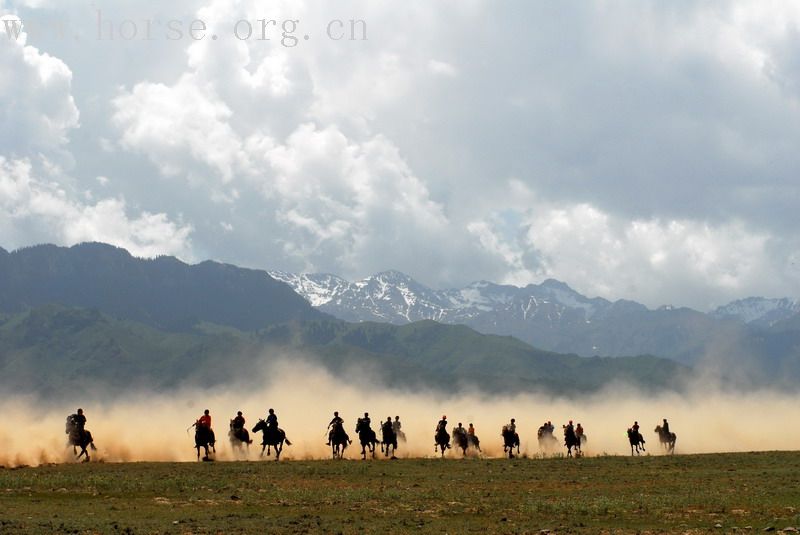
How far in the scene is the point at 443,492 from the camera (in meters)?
40.3

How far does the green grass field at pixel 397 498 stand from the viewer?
1223 inches

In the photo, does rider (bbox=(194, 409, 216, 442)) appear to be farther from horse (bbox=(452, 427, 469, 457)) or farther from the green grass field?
horse (bbox=(452, 427, 469, 457))

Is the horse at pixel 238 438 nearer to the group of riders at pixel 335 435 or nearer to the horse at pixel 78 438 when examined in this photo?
the group of riders at pixel 335 435

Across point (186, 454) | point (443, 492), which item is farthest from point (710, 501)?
point (186, 454)

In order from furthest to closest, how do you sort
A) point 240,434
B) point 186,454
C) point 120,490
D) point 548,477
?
point 186,454 → point 240,434 → point 548,477 → point 120,490

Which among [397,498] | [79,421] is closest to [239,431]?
[79,421]

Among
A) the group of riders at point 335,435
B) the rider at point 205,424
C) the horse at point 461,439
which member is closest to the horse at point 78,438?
the group of riders at point 335,435

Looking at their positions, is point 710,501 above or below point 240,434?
below

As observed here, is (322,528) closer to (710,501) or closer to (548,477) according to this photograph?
(710,501)

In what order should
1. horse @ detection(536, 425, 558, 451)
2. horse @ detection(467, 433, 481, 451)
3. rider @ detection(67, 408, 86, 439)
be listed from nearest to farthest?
rider @ detection(67, 408, 86, 439), horse @ detection(467, 433, 481, 451), horse @ detection(536, 425, 558, 451)

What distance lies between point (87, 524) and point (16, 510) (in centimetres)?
468

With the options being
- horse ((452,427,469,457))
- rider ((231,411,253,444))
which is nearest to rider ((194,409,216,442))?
rider ((231,411,253,444))

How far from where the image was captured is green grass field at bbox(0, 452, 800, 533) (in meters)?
31.1

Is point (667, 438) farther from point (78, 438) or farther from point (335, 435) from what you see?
point (78, 438)
